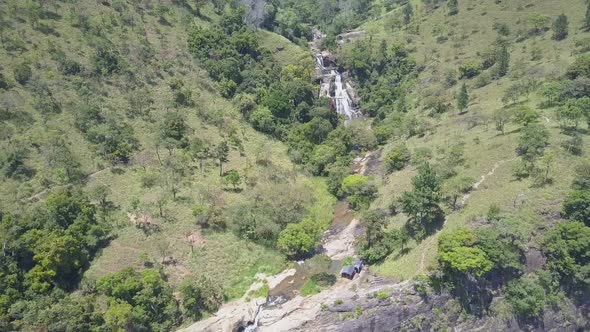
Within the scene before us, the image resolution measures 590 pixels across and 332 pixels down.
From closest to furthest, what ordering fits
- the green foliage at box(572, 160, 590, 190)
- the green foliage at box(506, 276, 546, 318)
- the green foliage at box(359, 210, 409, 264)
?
the green foliage at box(506, 276, 546, 318) < the green foliage at box(572, 160, 590, 190) < the green foliage at box(359, 210, 409, 264)

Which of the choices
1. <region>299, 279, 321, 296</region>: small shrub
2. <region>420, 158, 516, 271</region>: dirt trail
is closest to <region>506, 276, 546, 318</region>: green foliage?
<region>420, 158, 516, 271</region>: dirt trail

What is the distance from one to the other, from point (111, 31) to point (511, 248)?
79655 millimetres

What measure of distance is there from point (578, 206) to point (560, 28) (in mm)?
55832

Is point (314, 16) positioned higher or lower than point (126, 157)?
higher

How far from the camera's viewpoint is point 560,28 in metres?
86.1

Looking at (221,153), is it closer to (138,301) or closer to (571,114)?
(138,301)

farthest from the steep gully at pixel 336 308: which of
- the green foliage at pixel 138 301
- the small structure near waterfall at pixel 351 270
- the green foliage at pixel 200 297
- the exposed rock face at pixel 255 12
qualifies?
the exposed rock face at pixel 255 12

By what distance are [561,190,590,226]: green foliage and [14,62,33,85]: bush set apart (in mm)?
76256

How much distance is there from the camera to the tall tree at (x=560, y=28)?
8619cm

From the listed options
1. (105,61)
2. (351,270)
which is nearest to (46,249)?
(351,270)

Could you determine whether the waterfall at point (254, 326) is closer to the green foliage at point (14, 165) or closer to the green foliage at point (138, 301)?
the green foliage at point (138, 301)

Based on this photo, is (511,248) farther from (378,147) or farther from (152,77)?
(152,77)

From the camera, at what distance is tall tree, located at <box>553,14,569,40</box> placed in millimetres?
86188

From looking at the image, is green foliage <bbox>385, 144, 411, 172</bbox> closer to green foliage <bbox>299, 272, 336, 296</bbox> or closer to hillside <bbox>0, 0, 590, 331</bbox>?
hillside <bbox>0, 0, 590, 331</bbox>
